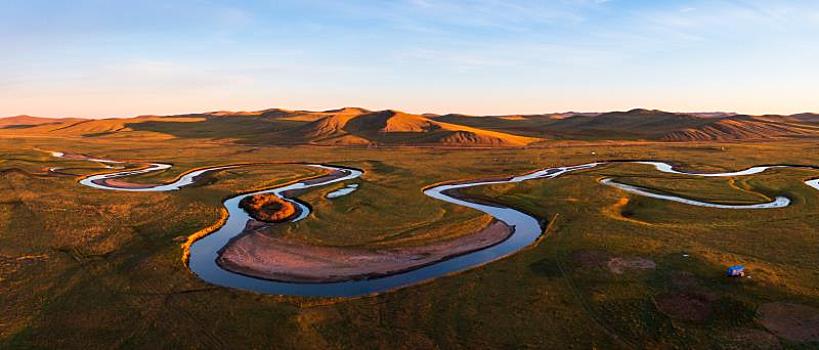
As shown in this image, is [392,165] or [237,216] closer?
[237,216]

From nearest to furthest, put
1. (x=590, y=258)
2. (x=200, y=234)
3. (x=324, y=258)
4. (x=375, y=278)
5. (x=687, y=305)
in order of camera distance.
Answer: (x=687, y=305), (x=375, y=278), (x=590, y=258), (x=324, y=258), (x=200, y=234)

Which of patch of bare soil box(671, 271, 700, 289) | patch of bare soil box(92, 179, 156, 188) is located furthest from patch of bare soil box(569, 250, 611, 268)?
patch of bare soil box(92, 179, 156, 188)

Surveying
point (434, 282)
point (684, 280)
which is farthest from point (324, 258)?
point (684, 280)

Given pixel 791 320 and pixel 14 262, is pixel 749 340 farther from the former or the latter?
pixel 14 262

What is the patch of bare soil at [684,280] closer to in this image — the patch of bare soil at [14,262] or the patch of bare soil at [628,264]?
the patch of bare soil at [628,264]

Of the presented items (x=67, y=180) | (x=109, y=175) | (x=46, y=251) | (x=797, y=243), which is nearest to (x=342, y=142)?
(x=109, y=175)

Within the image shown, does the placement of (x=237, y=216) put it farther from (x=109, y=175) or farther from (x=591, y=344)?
(x=109, y=175)
